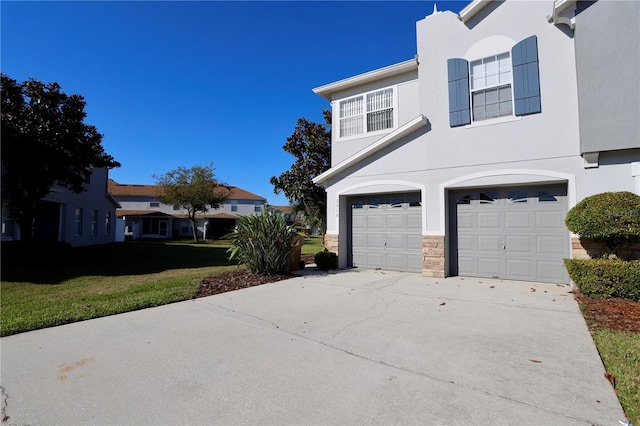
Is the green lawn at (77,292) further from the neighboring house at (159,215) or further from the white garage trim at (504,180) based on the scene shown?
the neighboring house at (159,215)

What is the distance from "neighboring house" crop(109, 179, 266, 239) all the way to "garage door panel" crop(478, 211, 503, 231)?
3159 cm

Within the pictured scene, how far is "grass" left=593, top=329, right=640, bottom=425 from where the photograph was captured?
277 centimetres

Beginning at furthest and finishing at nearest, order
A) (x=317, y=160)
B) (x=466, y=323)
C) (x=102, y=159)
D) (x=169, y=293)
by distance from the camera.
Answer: (x=317, y=160), (x=102, y=159), (x=169, y=293), (x=466, y=323)

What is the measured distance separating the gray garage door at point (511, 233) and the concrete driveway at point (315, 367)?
2176 millimetres

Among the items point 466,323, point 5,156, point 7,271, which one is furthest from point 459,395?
point 5,156

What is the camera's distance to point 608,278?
20.3 feet

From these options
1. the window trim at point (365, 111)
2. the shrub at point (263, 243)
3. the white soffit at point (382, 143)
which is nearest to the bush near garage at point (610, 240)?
the white soffit at point (382, 143)

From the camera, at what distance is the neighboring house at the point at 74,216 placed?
671 inches

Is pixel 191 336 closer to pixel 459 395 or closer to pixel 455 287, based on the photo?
pixel 459 395

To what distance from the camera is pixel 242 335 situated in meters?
4.58

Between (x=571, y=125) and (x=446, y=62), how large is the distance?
369 cm

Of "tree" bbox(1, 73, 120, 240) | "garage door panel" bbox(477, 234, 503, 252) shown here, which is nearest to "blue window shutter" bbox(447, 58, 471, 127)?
"garage door panel" bbox(477, 234, 503, 252)

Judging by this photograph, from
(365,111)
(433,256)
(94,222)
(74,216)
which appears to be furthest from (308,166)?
(94,222)

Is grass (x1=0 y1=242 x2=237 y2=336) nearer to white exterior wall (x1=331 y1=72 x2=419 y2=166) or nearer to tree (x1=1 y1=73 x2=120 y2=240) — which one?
tree (x1=1 y1=73 x2=120 y2=240)
